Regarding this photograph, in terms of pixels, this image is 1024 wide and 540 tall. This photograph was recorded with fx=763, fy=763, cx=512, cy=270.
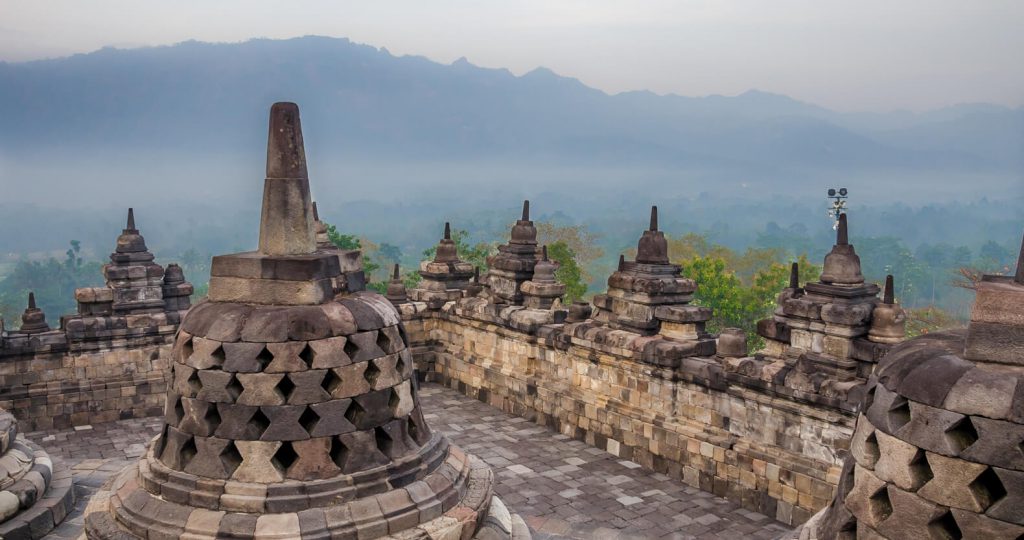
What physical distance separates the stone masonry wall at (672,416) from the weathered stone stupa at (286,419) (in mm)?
4521

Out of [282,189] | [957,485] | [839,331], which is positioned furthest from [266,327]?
[839,331]

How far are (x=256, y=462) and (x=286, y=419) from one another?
15.1 inches

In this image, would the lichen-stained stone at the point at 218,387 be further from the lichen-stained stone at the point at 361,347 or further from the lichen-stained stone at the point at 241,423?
the lichen-stained stone at the point at 361,347

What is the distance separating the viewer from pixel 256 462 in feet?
18.4

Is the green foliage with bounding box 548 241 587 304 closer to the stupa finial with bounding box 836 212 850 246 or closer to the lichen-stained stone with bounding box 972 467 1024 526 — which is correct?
the stupa finial with bounding box 836 212 850 246

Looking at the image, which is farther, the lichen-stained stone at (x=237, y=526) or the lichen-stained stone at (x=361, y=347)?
the lichen-stained stone at (x=361, y=347)

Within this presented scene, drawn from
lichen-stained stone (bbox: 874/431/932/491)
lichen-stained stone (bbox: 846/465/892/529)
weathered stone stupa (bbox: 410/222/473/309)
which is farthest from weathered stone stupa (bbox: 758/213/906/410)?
weathered stone stupa (bbox: 410/222/473/309)

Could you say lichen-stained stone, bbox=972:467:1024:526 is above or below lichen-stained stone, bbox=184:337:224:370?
below

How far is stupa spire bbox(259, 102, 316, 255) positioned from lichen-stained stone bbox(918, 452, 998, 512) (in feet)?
15.4

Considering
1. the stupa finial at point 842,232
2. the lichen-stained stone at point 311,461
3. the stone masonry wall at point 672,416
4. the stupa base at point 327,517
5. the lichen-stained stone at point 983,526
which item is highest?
the stupa finial at point 842,232

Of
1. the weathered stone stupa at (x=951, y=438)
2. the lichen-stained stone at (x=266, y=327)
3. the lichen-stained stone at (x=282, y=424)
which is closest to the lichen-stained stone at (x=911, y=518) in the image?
the weathered stone stupa at (x=951, y=438)

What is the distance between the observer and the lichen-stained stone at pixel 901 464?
4.12 m

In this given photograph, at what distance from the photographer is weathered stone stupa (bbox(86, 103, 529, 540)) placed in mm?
5582

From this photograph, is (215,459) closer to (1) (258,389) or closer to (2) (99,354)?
(1) (258,389)
